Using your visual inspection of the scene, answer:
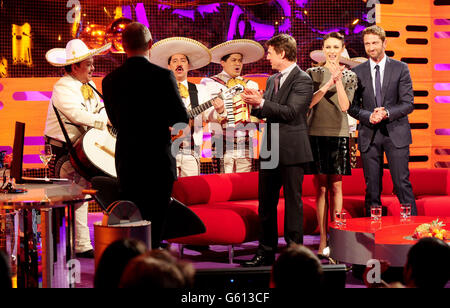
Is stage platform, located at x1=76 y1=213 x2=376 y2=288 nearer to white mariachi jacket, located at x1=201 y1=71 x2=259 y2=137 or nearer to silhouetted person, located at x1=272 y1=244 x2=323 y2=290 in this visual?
white mariachi jacket, located at x1=201 y1=71 x2=259 y2=137

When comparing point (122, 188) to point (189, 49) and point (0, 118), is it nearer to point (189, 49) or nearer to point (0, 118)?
point (189, 49)

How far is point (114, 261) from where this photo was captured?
73.7 inches

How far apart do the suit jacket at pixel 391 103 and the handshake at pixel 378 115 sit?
5cm

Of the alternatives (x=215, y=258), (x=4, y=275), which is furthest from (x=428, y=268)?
(x=215, y=258)

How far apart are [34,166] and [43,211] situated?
4510 mm

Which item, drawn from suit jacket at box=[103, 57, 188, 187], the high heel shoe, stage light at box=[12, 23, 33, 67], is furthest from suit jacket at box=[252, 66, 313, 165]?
stage light at box=[12, 23, 33, 67]

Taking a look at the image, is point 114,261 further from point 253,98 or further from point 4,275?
point 253,98

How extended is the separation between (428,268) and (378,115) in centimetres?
332

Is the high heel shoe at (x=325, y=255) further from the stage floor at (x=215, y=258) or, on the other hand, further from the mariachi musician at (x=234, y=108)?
the mariachi musician at (x=234, y=108)

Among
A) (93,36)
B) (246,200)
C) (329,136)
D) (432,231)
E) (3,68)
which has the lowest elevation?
(432,231)

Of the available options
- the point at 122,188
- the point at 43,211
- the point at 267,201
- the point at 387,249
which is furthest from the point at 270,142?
the point at 43,211

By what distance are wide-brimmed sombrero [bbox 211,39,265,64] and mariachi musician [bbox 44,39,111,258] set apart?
1.98m

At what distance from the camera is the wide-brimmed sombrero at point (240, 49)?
7008 millimetres

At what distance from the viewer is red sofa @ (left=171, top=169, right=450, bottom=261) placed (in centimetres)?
507
